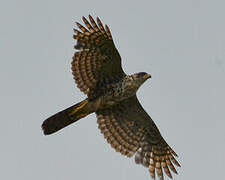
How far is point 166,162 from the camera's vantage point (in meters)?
19.8

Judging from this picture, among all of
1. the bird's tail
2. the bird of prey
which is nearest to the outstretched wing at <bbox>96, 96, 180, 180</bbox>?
the bird of prey

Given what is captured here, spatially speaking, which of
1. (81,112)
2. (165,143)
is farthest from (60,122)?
(165,143)

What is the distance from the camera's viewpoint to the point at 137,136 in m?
19.8

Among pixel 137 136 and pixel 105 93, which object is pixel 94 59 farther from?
pixel 137 136

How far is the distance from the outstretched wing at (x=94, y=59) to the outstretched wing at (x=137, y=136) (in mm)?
930

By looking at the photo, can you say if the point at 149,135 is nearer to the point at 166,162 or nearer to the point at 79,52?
the point at 166,162

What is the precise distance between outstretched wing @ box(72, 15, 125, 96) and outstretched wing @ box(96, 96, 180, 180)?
3.05ft

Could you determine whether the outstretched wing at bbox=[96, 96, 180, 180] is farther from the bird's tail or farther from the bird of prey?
the bird's tail

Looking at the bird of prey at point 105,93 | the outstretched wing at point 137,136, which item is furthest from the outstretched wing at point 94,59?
the outstretched wing at point 137,136

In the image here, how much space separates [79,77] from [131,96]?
4.91 ft

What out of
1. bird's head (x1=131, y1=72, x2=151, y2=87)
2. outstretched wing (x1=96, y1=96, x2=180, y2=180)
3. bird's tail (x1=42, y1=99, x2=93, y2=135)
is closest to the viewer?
bird's tail (x1=42, y1=99, x2=93, y2=135)

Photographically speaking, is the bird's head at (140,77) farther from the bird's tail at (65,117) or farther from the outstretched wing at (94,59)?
the bird's tail at (65,117)

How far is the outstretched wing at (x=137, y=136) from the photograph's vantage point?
63.3ft

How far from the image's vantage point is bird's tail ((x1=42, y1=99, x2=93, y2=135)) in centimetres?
1817
